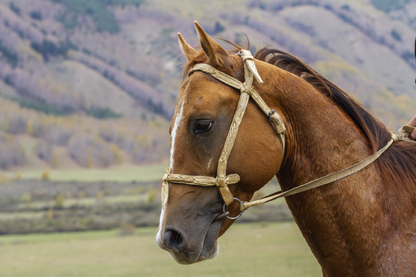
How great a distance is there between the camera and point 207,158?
173cm

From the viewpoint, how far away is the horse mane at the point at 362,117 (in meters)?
1.98

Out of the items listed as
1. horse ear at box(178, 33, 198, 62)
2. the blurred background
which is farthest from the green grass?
horse ear at box(178, 33, 198, 62)

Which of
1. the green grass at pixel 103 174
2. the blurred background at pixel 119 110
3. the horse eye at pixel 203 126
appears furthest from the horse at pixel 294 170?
the green grass at pixel 103 174

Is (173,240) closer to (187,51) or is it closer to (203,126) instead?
(203,126)

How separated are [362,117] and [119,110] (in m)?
16.8

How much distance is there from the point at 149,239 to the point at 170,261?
254 centimetres

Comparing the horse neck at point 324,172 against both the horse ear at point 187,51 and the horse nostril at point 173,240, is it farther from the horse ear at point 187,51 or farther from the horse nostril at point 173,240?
the horse nostril at point 173,240

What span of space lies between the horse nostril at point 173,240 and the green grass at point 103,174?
550 inches

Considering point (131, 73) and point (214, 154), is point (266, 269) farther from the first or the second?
point (131, 73)

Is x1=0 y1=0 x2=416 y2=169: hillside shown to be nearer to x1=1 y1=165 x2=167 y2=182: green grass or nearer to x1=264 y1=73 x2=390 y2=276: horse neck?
x1=1 y1=165 x2=167 y2=182: green grass

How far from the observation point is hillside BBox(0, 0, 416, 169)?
51.7 feet

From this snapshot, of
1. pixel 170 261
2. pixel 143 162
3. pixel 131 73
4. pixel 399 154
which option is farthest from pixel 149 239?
pixel 131 73

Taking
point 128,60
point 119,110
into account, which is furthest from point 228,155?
point 128,60

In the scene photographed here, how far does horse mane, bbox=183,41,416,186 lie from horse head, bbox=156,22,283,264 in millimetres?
245
